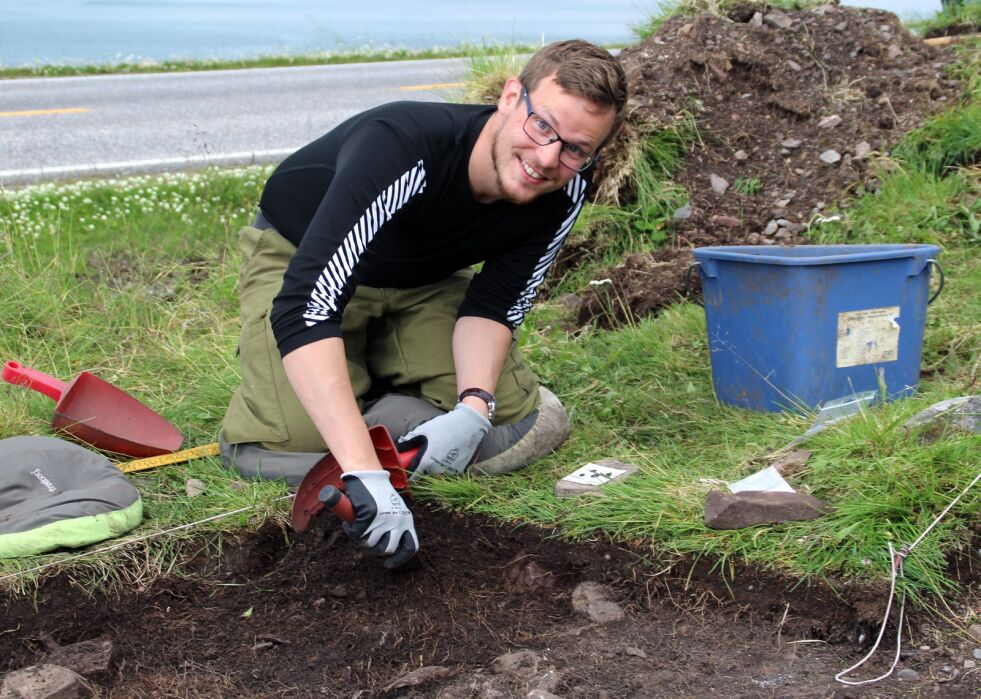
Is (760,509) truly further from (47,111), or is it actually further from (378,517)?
(47,111)

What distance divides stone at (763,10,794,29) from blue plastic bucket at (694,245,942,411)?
248 cm

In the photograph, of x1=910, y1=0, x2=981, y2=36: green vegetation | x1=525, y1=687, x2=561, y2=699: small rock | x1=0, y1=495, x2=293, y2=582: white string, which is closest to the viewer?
x1=525, y1=687, x2=561, y2=699: small rock

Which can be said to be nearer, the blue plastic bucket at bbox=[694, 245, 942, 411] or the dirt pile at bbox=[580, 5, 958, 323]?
the blue plastic bucket at bbox=[694, 245, 942, 411]

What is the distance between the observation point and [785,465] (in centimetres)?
267

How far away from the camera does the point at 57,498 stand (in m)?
2.65

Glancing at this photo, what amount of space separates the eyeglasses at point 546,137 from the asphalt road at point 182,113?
3.23 m

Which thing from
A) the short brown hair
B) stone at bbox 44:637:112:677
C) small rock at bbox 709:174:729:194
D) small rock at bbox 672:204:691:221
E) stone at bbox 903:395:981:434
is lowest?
stone at bbox 44:637:112:677

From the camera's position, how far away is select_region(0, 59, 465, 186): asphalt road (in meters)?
6.54

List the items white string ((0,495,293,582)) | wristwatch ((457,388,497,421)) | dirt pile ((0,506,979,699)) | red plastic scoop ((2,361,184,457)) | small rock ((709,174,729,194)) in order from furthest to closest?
small rock ((709,174,729,194)) → red plastic scoop ((2,361,184,457)) → wristwatch ((457,388,497,421)) → white string ((0,495,293,582)) → dirt pile ((0,506,979,699))

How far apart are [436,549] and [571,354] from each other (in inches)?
53.5

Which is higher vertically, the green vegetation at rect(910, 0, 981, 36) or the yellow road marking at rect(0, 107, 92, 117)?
the green vegetation at rect(910, 0, 981, 36)

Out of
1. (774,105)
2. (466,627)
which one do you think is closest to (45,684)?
(466,627)

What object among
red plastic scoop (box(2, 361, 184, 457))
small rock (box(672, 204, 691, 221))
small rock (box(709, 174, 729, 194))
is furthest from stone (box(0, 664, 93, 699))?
small rock (box(709, 174, 729, 194))

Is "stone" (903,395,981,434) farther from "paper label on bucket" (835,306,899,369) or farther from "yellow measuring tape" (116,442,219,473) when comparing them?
"yellow measuring tape" (116,442,219,473)
